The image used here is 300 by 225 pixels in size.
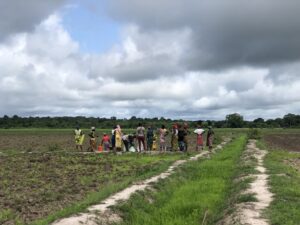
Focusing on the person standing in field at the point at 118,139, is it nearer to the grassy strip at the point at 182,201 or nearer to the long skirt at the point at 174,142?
the long skirt at the point at 174,142

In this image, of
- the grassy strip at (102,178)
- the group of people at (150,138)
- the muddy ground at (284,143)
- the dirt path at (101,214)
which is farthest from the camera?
the muddy ground at (284,143)

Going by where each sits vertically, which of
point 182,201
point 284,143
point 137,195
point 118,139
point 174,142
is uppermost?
point 118,139

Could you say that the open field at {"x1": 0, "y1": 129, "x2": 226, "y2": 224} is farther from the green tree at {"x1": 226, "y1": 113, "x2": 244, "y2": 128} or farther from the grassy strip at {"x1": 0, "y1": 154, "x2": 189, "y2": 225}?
the green tree at {"x1": 226, "y1": 113, "x2": 244, "y2": 128}

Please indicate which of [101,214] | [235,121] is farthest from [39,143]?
[235,121]

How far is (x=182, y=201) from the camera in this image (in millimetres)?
12250

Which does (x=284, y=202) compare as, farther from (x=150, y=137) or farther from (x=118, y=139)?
(x=150, y=137)

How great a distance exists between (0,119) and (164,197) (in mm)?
130628

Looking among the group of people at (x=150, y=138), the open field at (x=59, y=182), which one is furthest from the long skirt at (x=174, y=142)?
the open field at (x=59, y=182)

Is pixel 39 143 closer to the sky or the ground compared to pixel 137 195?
closer to the sky

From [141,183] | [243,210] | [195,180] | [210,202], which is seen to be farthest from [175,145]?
[243,210]

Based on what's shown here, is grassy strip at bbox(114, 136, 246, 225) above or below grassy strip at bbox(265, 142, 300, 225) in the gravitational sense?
below

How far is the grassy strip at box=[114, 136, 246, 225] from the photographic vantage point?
10586 millimetres

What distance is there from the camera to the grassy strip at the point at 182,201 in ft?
34.7

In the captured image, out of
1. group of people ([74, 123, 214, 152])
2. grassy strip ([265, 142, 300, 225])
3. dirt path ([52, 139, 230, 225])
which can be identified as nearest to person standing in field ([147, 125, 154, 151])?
group of people ([74, 123, 214, 152])
